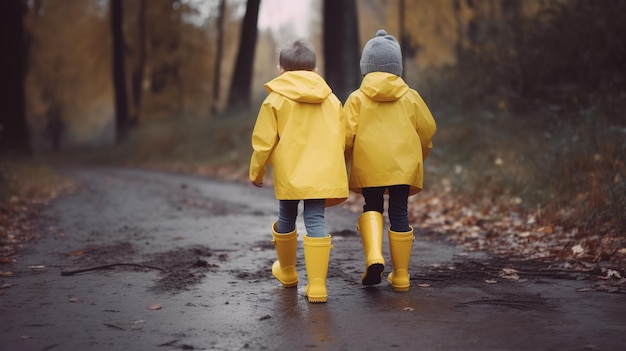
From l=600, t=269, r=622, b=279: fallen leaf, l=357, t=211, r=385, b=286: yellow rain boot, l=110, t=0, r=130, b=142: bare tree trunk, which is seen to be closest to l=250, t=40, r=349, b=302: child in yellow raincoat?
l=357, t=211, r=385, b=286: yellow rain boot

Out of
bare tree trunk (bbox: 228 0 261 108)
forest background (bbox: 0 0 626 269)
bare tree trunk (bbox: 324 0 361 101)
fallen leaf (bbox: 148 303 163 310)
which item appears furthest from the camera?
bare tree trunk (bbox: 228 0 261 108)

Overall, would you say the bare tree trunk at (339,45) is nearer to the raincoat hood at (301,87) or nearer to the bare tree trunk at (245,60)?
the bare tree trunk at (245,60)

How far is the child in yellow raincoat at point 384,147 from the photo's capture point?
16.3ft

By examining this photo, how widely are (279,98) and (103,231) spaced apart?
4.28 m

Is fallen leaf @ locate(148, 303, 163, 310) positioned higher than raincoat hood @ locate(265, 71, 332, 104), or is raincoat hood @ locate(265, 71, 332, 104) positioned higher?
raincoat hood @ locate(265, 71, 332, 104)

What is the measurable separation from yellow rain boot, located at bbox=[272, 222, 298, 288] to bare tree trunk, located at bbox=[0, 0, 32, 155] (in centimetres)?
1493

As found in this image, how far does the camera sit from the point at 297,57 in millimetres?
4926

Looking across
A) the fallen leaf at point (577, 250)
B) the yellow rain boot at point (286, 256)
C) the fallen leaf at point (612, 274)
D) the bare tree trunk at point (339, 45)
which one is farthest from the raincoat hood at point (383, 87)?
the bare tree trunk at point (339, 45)

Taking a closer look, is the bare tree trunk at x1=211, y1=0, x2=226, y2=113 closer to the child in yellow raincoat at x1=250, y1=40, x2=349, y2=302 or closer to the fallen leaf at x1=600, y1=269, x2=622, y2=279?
the child in yellow raincoat at x1=250, y1=40, x2=349, y2=302

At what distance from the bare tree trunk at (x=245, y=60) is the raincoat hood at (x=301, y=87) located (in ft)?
58.5

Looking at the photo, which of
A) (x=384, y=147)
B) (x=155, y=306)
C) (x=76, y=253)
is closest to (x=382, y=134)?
(x=384, y=147)

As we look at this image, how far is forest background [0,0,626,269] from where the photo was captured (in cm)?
771

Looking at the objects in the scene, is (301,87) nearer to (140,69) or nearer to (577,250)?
(577,250)

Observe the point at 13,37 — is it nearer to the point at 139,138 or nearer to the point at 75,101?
the point at 139,138
